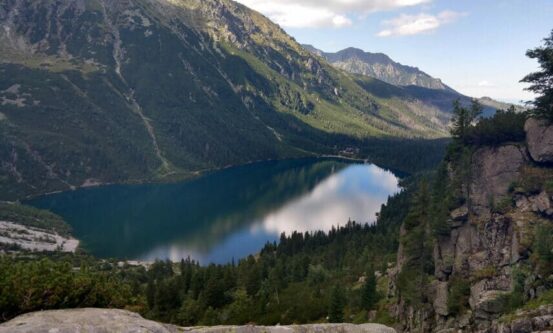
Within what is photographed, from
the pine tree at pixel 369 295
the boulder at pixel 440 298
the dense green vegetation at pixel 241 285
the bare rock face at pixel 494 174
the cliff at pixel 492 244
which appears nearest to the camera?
the dense green vegetation at pixel 241 285

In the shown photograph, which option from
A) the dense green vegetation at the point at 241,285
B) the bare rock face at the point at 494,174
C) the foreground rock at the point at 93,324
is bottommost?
the dense green vegetation at the point at 241,285

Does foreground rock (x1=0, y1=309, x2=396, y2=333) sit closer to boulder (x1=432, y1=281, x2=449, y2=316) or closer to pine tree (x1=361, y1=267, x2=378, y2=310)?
boulder (x1=432, y1=281, x2=449, y2=316)

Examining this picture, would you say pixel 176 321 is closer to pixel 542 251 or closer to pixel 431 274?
pixel 431 274

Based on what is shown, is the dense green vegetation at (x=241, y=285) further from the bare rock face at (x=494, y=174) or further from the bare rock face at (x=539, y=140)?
the bare rock face at (x=539, y=140)

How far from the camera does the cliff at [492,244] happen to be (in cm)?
4612

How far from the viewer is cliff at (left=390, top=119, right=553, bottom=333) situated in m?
46.1

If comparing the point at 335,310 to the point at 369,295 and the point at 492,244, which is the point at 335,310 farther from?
the point at 492,244

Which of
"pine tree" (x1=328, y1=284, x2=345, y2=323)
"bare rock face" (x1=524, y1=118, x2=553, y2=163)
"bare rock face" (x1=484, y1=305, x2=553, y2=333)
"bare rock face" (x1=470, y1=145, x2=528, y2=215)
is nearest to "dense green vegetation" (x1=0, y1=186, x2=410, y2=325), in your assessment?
"pine tree" (x1=328, y1=284, x2=345, y2=323)

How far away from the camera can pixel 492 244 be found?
57.7 metres

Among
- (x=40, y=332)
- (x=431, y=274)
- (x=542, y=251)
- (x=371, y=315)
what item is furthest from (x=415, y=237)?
(x=40, y=332)

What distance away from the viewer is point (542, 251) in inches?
1773

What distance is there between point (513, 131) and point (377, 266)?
69.2 m

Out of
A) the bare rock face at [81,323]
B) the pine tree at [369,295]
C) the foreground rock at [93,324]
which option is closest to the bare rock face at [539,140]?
the pine tree at [369,295]

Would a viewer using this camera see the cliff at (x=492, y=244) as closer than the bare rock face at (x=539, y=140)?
Yes
